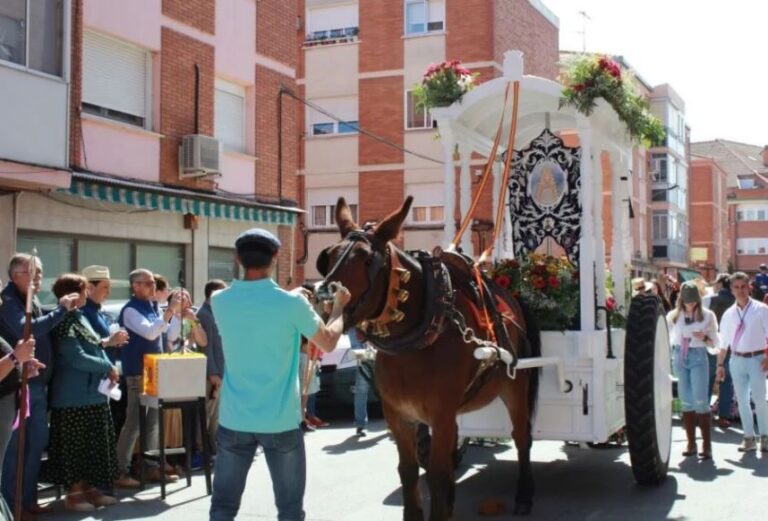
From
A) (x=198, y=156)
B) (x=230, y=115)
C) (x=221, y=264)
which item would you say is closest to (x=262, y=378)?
(x=198, y=156)

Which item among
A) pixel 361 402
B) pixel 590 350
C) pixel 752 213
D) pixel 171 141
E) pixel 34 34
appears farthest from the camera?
pixel 752 213

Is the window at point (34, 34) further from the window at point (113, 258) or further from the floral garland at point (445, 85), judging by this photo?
the floral garland at point (445, 85)

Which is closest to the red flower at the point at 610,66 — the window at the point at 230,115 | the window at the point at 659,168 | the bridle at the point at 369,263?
the bridle at the point at 369,263

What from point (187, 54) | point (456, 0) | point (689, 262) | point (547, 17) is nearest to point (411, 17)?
point (456, 0)

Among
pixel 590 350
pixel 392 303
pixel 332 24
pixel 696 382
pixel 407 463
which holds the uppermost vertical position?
pixel 332 24

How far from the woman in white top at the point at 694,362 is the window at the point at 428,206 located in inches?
729

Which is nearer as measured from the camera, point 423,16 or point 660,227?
point 423,16

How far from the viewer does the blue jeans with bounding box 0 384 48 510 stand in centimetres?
698

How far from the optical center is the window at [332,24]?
3081cm

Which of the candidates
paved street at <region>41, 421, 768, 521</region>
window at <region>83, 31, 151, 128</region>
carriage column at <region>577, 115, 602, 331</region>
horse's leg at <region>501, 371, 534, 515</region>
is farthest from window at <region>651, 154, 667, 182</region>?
horse's leg at <region>501, 371, 534, 515</region>

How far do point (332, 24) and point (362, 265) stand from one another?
1070 inches

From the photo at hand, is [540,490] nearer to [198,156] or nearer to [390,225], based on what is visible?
[390,225]

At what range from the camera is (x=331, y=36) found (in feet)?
102

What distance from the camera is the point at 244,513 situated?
733 centimetres
